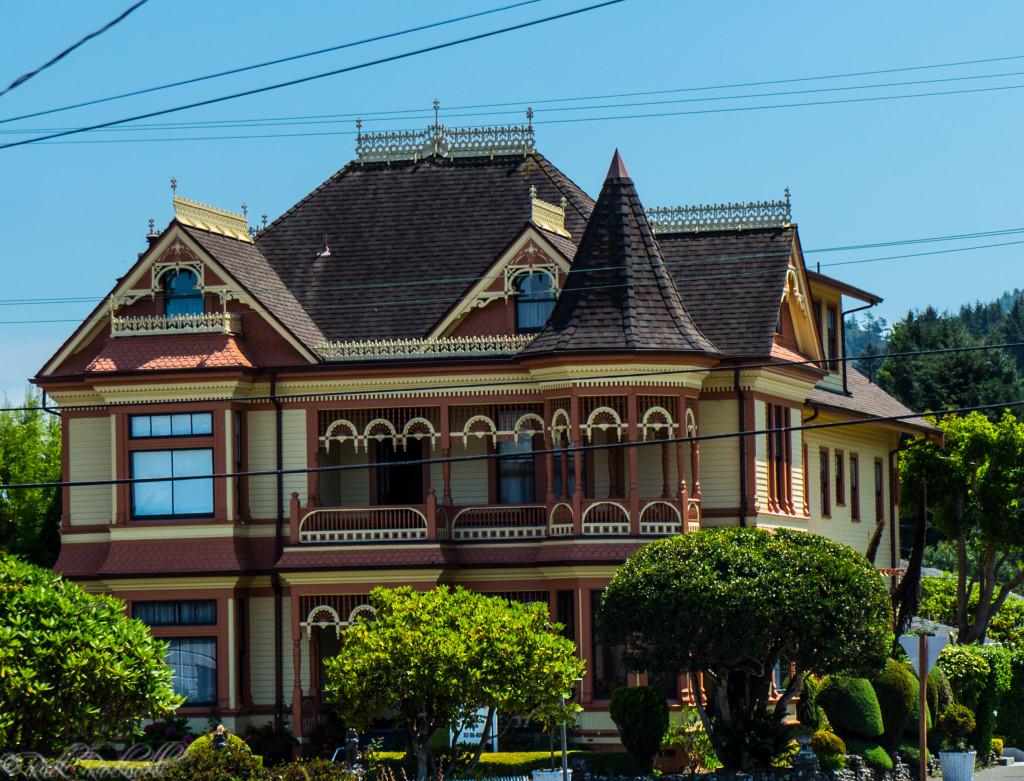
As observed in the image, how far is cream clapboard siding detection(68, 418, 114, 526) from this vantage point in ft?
127

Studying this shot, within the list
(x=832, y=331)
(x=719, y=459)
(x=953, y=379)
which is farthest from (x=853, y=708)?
(x=953, y=379)

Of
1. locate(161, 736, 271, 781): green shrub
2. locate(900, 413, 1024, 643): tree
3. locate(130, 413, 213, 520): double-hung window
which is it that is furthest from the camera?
locate(900, 413, 1024, 643): tree

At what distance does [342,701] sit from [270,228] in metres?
16.4

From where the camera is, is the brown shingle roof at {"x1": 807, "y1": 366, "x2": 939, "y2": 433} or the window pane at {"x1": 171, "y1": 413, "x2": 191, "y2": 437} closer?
the window pane at {"x1": 171, "y1": 413, "x2": 191, "y2": 437}

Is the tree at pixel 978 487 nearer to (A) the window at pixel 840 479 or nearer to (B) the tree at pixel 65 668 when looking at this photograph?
(A) the window at pixel 840 479

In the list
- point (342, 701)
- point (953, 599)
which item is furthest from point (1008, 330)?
point (342, 701)

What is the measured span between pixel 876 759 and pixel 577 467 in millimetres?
8356

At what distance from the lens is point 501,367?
121ft

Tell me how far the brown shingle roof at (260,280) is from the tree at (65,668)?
12.3 m

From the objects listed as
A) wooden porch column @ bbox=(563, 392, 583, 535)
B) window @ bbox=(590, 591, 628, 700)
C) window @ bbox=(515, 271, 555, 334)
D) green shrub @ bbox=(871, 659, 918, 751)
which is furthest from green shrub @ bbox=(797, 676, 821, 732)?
window @ bbox=(515, 271, 555, 334)

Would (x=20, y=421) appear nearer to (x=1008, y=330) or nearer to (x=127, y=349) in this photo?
(x=127, y=349)

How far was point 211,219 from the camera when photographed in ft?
129

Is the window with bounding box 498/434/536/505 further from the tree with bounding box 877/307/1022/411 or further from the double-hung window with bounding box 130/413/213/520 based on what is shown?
the tree with bounding box 877/307/1022/411

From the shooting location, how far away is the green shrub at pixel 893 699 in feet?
111
